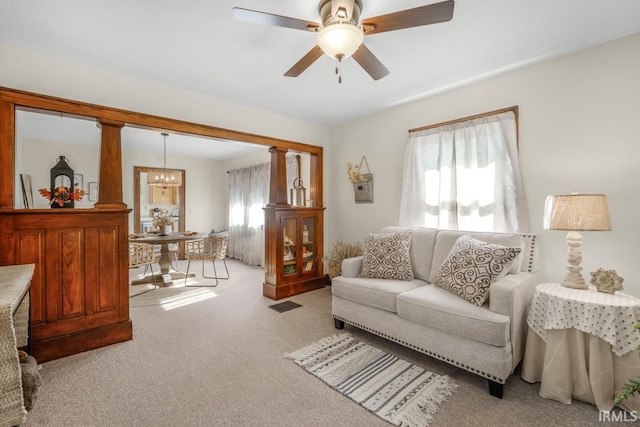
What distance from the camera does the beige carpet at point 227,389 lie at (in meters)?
1.67

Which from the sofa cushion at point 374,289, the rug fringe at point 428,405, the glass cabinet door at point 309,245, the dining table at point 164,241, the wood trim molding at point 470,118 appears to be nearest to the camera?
the rug fringe at point 428,405

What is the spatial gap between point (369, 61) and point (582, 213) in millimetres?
1789

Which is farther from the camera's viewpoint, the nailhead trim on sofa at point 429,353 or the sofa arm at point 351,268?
the sofa arm at point 351,268

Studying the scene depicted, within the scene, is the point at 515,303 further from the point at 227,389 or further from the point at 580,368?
the point at 227,389

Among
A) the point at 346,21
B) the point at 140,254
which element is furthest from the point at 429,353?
the point at 140,254

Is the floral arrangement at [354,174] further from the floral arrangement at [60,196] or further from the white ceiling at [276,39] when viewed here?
the floral arrangement at [60,196]

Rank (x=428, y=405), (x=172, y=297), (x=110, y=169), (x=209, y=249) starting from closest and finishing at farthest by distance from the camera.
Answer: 1. (x=428, y=405)
2. (x=110, y=169)
3. (x=172, y=297)
4. (x=209, y=249)

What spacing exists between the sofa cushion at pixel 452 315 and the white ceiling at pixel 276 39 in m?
2.01

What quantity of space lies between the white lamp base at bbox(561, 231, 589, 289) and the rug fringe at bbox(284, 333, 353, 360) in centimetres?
180

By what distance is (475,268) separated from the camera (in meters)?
2.20

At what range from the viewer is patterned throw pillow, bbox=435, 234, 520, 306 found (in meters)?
2.12

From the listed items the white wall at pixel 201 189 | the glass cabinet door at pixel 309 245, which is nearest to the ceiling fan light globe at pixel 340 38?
the glass cabinet door at pixel 309 245

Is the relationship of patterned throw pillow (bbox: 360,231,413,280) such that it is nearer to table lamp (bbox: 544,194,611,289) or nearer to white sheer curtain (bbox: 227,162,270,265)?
table lamp (bbox: 544,194,611,289)

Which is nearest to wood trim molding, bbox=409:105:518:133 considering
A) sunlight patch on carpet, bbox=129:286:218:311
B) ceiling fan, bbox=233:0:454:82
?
ceiling fan, bbox=233:0:454:82
